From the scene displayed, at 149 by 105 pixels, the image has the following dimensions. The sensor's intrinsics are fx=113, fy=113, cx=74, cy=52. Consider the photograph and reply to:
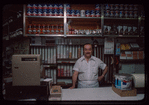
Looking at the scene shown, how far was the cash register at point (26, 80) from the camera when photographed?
1.31 m

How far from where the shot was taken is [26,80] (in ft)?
4.40

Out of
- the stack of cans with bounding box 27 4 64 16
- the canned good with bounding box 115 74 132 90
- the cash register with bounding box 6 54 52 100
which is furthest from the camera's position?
the stack of cans with bounding box 27 4 64 16

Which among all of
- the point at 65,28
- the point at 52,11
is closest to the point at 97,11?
the point at 65,28

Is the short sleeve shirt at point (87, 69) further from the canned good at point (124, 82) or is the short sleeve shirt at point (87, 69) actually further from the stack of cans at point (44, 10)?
the stack of cans at point (44, 10)

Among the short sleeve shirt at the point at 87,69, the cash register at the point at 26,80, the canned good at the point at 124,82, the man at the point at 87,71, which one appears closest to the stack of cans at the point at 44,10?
the man at the point at 87,71

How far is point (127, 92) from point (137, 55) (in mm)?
1826

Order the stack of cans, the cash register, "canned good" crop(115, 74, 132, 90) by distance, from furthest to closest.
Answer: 1. the stack of cans
2. "canned good" crop(115, 74, 132, 90)
3. the cash register

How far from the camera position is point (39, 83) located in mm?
1346

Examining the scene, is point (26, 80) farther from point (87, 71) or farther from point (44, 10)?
point (44, 10)

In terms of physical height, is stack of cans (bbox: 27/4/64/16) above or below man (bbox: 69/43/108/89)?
above

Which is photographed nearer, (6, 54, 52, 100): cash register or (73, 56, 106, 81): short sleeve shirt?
(6, 54, 52, 100): cash register

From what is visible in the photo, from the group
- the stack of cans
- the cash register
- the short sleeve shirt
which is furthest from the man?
the cash register

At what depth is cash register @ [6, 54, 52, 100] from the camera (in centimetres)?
131

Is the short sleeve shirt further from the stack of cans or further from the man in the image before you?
the stack of cans
